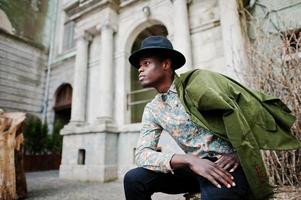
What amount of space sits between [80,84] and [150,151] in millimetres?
6238

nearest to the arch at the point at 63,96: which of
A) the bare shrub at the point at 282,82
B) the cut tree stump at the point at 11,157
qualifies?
the cut tree stump at the point at 11,157

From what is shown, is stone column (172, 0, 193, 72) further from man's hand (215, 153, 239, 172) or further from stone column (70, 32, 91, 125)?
man's hand (215, 153, 239, 172)

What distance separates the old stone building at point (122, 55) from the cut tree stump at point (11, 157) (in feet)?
7.68

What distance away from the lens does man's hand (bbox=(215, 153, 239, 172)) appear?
3.81ft

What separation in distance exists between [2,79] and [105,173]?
7002 mm

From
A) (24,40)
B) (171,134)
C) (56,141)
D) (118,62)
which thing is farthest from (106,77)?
(24,40)

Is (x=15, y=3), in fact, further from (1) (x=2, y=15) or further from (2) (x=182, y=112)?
(2) (x=182, y=112)

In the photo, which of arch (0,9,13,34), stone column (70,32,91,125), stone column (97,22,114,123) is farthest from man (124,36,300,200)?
arch (0,9,13,34)

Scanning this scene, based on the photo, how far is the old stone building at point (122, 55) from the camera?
4984mm

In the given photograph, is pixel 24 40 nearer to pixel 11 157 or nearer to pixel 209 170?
pixel 11 157

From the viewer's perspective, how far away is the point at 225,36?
4.87 meters

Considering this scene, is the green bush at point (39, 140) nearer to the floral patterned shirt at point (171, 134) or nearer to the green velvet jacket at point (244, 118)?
the floral patterned shirt at point (171, 134)

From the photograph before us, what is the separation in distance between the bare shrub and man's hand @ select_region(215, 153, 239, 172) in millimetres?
1592

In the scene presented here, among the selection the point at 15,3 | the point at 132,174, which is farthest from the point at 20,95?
the point at 132,174
